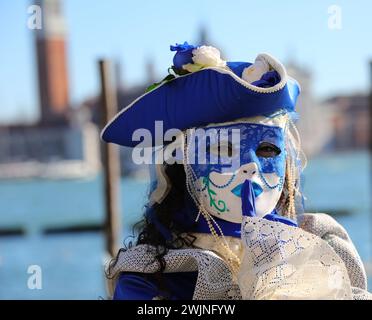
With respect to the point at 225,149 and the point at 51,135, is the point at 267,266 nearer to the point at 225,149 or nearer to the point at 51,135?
the point at 225,149

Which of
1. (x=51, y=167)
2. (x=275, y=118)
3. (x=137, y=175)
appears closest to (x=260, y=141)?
(x=275, y=118)

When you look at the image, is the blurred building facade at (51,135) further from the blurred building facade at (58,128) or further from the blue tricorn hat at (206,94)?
the blue tricorn hat at (206,94)

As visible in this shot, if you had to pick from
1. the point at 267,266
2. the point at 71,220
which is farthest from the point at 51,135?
the point at 267,266

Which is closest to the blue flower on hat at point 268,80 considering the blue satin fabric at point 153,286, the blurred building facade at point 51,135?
the blue satin fabric at point 153,286

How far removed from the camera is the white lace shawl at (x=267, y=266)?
1076 millimetres

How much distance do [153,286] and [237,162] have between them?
0.22 m

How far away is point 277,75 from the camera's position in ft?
3.85

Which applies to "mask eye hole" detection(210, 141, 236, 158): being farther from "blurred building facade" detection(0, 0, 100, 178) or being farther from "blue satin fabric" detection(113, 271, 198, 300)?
"blurred building facade" detection(0, 0, 100, 178)

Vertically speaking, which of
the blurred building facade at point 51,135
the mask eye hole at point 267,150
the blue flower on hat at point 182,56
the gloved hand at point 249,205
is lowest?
the blurred building facade at point 51,135

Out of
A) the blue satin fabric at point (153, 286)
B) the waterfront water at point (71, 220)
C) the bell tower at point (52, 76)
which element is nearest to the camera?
the blue satin fabric at point (153, 286)

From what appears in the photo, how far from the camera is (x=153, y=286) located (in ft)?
3.92

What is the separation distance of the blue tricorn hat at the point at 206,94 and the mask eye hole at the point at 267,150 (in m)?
0.05

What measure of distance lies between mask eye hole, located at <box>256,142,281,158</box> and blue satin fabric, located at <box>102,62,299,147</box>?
2.0 inches
